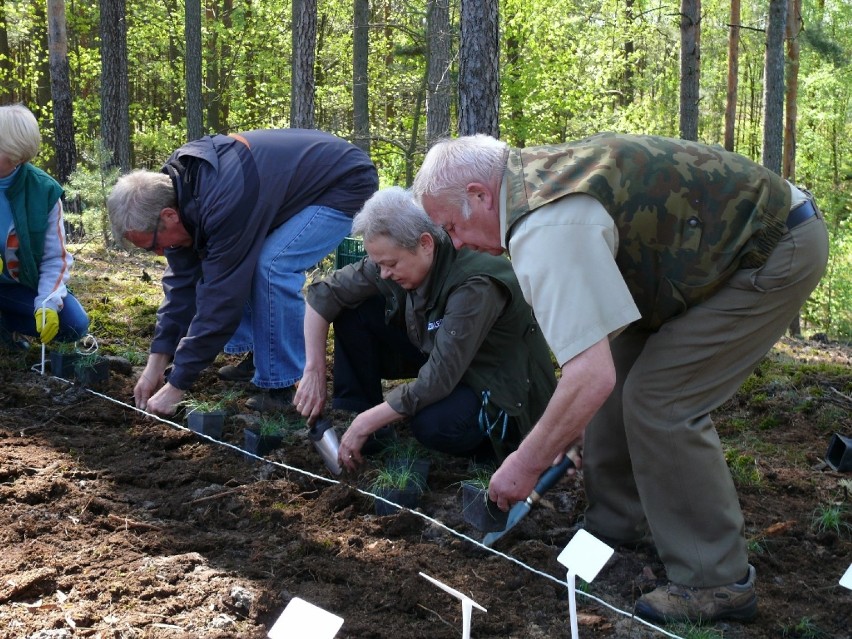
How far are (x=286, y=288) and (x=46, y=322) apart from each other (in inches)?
57.5

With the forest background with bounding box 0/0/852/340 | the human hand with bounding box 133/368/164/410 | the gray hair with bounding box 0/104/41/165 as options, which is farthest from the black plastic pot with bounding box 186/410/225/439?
the forest background with bounding box 0/0/852/340

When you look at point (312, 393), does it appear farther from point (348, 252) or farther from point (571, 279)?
point (348, 252)

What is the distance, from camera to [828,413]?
4391mm

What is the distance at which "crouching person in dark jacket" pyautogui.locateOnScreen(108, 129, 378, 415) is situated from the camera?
148 inches

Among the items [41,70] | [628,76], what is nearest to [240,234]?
[41,70]

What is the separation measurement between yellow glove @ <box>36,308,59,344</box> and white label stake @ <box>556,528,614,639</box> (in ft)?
11.2

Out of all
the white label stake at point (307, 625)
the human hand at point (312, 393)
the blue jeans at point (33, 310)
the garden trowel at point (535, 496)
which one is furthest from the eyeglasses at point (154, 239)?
the white label stake at point (307, 625)

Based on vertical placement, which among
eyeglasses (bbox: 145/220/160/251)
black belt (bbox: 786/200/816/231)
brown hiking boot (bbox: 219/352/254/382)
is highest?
black belt (bbox: 786/200/816/231)

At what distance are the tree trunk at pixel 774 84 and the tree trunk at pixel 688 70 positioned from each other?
34.7 inches

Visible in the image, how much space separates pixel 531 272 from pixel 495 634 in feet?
3.37

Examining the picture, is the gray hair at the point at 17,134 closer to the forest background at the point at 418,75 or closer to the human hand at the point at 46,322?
the human hand at the point at 46,322

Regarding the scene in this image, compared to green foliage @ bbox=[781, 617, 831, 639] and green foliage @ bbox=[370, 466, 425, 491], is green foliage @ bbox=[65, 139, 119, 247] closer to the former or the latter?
green foliage @ bbox=[370, 466, 425, 491]

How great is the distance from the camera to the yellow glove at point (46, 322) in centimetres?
455

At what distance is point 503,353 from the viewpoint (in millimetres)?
3445
